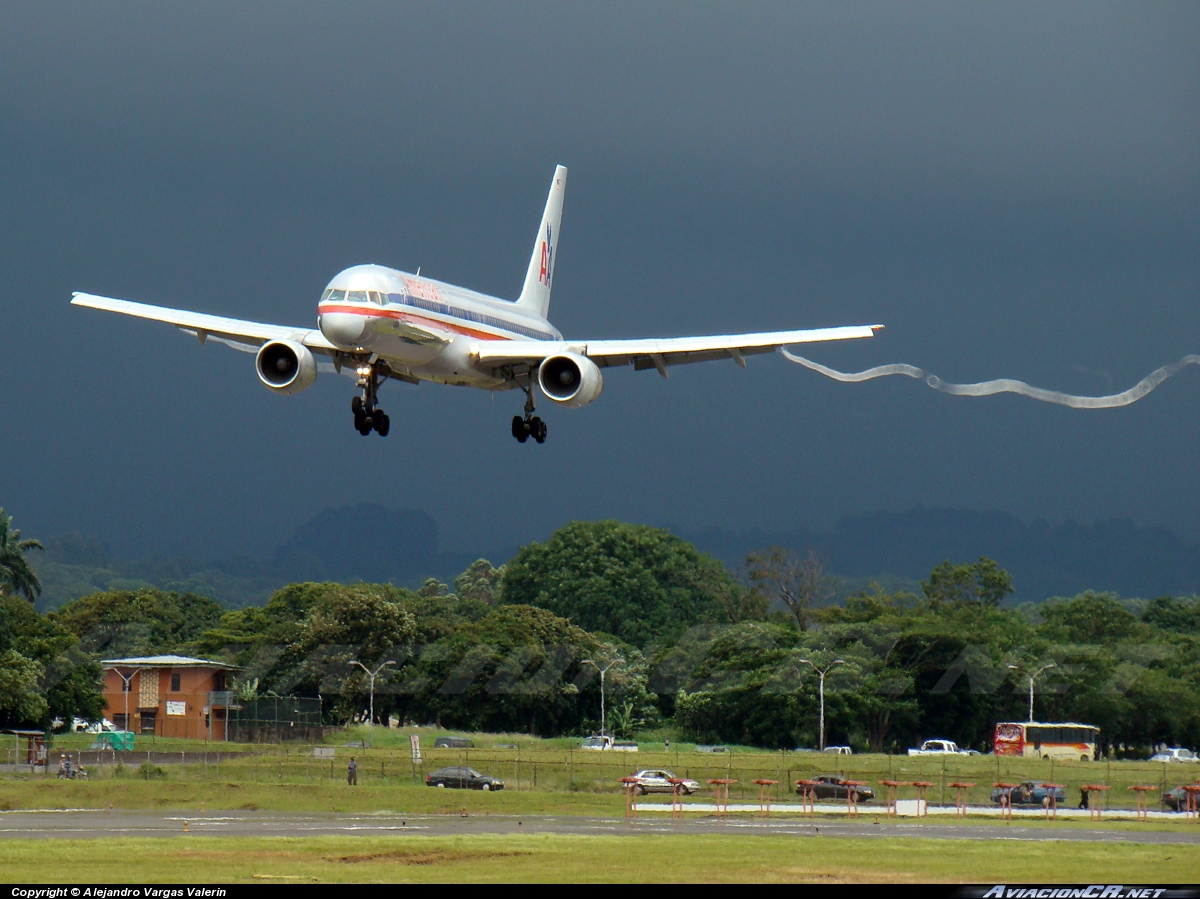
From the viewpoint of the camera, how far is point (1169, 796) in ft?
236

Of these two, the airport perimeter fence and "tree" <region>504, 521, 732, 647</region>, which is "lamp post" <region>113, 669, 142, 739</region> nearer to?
the airport perimeter fence

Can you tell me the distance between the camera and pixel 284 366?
4834 centimetres

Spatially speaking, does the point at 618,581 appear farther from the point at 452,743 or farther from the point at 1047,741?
the point at 1047,741

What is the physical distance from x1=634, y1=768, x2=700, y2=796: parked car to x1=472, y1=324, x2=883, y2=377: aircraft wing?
24.3 metres

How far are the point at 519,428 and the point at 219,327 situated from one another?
10.3m

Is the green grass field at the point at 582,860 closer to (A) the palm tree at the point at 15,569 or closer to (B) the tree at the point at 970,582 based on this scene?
(A) the palm tree at the point at 15,569

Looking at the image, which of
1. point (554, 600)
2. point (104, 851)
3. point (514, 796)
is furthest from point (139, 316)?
point (554, 600)

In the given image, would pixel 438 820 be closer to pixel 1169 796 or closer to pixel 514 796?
pixel 514 796

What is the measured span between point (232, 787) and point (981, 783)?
36.7 m

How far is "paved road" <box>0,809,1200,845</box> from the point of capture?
169ft

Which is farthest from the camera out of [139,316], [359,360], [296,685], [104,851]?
[296,685]

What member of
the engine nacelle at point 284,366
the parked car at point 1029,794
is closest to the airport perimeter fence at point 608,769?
the parked car at point 1029,794

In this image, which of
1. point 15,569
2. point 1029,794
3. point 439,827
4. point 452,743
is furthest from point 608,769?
point 15,569

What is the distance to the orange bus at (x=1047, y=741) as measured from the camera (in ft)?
344
